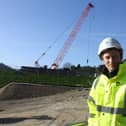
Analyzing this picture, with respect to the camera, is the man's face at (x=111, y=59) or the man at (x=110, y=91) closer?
the man at (x=110, y=91)

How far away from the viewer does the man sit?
4.30 meters

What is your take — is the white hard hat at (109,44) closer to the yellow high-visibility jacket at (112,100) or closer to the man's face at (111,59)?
the man's face at (111,59)

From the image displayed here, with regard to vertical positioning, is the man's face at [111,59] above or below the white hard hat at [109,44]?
below

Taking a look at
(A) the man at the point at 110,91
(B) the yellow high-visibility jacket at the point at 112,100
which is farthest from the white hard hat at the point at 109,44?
(B) the yellow high-visibility jacket at the point at 112,100

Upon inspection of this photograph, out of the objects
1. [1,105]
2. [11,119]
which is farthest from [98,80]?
[1,105]

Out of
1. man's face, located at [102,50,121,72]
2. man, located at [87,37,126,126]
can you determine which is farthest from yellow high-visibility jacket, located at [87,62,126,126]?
man's face, located at [102,50,121,72]

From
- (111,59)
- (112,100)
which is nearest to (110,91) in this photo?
(112,100)

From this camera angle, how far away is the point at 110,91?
4.37 m

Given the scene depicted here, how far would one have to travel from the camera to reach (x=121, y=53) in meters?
4.59

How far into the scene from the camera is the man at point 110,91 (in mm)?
4301

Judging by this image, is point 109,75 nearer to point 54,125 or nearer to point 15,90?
point 54,125

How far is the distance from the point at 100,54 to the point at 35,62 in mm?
92980

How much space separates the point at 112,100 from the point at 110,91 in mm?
97

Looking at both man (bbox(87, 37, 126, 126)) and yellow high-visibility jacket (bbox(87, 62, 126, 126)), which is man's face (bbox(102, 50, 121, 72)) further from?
yellow high-visibility jacket (bbox(87, 62, 126, 126))
